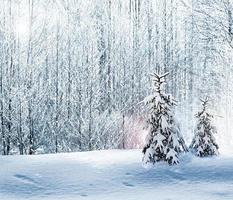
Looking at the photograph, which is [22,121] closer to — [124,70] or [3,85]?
[3,85]

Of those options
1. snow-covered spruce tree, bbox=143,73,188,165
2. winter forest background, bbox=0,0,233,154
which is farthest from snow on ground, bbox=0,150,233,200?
winter forest background, bbox=0,0,233,154

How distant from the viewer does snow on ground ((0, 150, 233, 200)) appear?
9.90 m

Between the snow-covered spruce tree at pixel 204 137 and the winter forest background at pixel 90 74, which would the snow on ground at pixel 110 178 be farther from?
the winter forest background at pixel 90 74

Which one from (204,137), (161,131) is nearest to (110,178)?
(161,131)

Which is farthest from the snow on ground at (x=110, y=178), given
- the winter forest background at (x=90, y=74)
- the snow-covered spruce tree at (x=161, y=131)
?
the winter forest background at (x=90, y=74)

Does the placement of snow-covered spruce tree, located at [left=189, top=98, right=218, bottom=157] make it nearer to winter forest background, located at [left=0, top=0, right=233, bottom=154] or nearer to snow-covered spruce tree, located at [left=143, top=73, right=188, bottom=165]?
snow-covered spruce tree, located at [left=143, top=73, right=188, bottom=165]

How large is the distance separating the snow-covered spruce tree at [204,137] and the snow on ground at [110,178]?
0.29m

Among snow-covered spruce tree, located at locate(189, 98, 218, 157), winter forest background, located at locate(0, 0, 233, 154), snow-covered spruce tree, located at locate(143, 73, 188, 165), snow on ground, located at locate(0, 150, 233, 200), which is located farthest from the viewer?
winter forest background, located at locate(0, 0, 233, 154)

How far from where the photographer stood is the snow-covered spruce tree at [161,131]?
11.7 m

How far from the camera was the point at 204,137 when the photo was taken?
12.6m

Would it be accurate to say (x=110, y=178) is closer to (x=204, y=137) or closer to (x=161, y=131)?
(x=161, y=131)

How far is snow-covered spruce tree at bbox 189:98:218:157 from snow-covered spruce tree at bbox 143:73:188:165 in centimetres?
70

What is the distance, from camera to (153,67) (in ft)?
76.8

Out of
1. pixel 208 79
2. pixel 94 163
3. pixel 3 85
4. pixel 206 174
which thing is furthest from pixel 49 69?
pixel 206 174
